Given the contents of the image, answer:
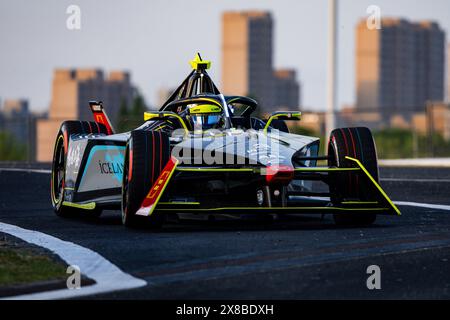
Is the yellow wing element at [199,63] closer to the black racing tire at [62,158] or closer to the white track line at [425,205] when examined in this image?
the black racing tire at [62,158]

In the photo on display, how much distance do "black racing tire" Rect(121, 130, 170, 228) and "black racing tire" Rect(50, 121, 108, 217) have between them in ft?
7.21

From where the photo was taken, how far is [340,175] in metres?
11.1

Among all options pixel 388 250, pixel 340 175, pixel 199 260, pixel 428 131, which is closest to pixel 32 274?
pixel 199 260

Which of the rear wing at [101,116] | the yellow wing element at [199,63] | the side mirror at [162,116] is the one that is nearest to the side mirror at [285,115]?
the side mirror at [162,116]

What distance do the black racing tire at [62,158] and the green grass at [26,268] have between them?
12.7 feet

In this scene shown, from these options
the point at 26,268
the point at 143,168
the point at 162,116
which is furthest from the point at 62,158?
the point at 26,268

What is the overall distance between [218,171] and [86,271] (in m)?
2.84

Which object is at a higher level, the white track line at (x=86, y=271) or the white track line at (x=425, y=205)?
the white track line at (x=86, y=271)

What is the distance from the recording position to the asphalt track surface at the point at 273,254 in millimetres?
7141

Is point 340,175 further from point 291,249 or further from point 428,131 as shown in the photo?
point 428,131

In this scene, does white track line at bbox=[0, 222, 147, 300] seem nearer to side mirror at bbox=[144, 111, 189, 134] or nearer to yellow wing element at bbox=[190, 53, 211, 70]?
side mirror at bbox=[144, 111, 189, 134]

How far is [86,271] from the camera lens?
7.83 m

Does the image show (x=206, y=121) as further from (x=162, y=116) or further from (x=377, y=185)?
(x=377, y=185)

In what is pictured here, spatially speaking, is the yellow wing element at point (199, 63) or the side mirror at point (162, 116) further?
the yellow wing element at point (199, 63)
